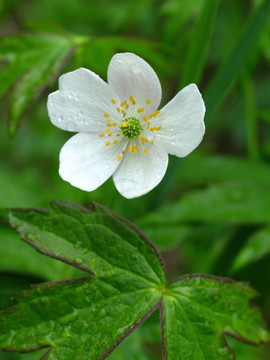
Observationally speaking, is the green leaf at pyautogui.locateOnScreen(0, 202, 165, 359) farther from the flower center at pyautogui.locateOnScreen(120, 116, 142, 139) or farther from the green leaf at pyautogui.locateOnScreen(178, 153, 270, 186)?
the green leaf at pyautogui.locateOnScreen(178, 153, 270, 186)

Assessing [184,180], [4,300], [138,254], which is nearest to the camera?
[138,254]

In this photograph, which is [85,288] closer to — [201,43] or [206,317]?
[206,317]

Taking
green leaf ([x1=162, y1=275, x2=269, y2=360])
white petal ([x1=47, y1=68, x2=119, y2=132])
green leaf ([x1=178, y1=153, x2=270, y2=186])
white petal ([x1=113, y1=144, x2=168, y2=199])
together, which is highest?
green leaf ([x1=178, y1=153, x2=270, y2=186])

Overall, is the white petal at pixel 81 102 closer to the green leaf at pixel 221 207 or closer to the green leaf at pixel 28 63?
the green leaf at pixel 28 63

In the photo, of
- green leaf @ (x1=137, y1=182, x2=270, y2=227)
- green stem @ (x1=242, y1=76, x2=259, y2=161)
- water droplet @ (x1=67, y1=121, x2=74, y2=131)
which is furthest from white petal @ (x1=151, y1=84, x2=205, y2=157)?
green stem @ (x1=242, y1=76, x2=259, y2=161)

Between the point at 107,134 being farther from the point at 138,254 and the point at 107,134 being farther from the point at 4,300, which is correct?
the point at 4,300

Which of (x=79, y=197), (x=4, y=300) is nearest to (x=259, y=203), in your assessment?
(x=79, y=197)
